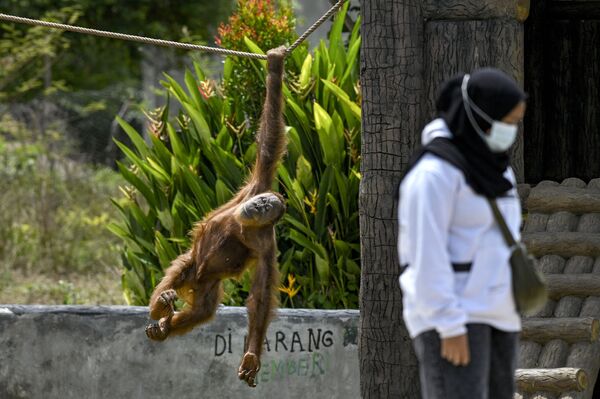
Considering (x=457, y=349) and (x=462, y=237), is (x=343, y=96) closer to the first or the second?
(x=462, y=237)

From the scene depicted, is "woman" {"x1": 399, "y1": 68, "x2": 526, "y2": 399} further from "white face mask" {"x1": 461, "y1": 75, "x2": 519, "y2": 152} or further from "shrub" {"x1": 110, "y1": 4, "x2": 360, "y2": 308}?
"shrub" {"x1": 110, "y1": 4, "x2": 360, "y2": 308}

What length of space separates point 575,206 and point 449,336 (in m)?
2.95

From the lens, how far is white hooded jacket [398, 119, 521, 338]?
3547 mm

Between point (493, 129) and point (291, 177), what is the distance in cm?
374

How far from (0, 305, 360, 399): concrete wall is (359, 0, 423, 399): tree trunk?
1.32 meters

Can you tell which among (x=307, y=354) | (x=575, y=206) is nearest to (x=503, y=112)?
(x=575, y=206)

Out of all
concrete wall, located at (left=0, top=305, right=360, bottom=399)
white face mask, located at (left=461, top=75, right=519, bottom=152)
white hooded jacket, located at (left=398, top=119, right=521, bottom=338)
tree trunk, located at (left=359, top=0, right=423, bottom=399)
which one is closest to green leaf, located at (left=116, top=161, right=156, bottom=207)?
concrete wall, located at (left=0, top=305, right=360, bottom=399)

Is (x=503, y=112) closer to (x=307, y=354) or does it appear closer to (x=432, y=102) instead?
(x=432, y=102)

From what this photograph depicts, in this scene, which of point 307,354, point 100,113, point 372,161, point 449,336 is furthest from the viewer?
point 100,113

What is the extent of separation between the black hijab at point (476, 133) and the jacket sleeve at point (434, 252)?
0.09 m

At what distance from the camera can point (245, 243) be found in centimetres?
520

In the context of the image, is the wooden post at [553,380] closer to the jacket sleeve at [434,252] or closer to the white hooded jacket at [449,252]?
the white hooded jacket at [449,252]

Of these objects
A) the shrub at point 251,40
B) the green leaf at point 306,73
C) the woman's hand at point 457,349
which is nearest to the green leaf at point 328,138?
the green leaf at point 306,73

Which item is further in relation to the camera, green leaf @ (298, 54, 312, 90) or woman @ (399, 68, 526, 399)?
green leaf @ (298, 54, 312, 90)
